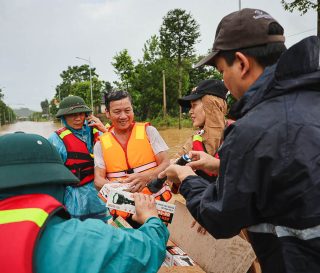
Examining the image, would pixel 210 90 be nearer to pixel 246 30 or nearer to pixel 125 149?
pixel 125 149

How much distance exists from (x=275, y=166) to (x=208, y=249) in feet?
5.97

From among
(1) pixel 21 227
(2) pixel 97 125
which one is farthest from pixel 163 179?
(2) pixel 97 125

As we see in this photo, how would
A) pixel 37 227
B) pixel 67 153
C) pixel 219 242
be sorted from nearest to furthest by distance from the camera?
pixel 37 227, pixel 219 242, pixel 67 153

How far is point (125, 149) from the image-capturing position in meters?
3.43

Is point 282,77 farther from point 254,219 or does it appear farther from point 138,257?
point 138,257

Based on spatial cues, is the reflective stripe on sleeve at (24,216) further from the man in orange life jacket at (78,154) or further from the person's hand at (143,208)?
the man in orange life jacket at (78,154)

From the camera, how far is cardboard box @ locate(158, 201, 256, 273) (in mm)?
2574

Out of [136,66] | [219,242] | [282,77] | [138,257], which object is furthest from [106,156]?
[136,66]

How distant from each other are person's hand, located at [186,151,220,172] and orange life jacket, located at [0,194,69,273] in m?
1.20

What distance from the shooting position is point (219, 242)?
8.95 ft

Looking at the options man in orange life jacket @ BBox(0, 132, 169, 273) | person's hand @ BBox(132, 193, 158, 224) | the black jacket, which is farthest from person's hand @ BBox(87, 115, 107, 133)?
the black jacket

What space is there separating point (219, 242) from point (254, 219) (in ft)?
4.78

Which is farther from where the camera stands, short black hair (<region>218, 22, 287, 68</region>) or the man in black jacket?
short black hair (<region>218, 22, 287, 68</region>)

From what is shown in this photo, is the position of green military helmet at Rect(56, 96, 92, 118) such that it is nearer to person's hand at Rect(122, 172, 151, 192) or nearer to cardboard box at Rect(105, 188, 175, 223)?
person's hand at Rect(122, 172, 151, 192)
